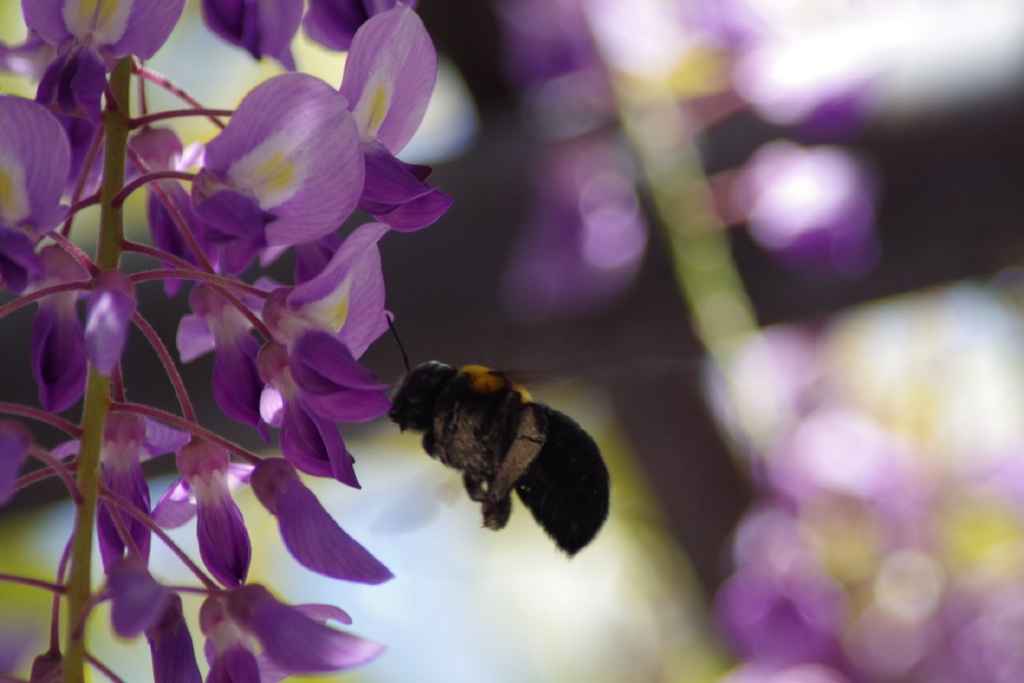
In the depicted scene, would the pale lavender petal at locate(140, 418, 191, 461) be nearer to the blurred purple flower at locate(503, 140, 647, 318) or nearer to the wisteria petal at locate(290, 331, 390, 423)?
the wisteria petal at locate(290, 331, 390, 423)

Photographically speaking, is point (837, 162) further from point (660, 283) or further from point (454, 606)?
point (454, 606)

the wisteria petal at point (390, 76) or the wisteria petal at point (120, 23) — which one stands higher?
the wisteria petal at point (120, 23)

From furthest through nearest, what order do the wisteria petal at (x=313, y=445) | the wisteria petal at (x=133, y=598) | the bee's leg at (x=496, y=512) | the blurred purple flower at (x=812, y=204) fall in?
the blurred purple flower at (x=812, y=204)
the bee's leg at (x=496, y=512)
the wisteria petal at (x=313, y=445)
the wisteria petal at (x=133, y=598)

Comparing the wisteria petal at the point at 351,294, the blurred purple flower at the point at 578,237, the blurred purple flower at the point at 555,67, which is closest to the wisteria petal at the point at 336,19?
the wisteria petal at the point at 351,294

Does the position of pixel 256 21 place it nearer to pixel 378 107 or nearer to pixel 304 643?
pixel 378 107

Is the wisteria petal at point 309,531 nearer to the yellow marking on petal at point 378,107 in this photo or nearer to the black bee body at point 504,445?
the yellow marking on petal at point 378,107

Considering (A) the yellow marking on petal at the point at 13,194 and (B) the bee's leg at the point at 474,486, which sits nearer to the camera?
(A) the yellow marking on petal at the point at 13,194
